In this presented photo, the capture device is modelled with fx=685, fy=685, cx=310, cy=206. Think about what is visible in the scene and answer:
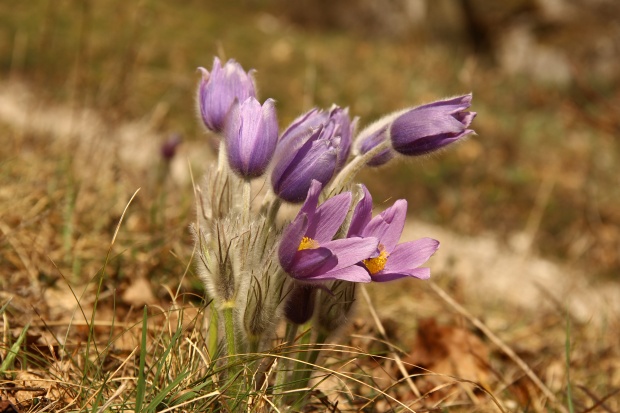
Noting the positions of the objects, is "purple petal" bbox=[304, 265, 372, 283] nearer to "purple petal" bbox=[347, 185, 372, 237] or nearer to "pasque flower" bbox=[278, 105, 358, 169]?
"purple petal" bbox=[347, 185, 372, 237]

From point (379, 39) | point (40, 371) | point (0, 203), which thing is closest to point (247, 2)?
point (379, 39)

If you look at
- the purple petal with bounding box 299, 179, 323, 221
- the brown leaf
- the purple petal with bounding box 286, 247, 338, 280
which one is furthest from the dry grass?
the purple petal with bounding box 299, 179, 323, 221

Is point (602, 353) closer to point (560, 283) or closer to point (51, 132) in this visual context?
point (560, 283)

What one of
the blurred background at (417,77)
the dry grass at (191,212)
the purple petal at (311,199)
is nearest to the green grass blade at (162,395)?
the dry grass at (191,212)

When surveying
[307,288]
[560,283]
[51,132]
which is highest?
[307,288]

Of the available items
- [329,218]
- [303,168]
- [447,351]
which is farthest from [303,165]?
[447,351]

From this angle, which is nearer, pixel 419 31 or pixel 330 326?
pixel 330 326

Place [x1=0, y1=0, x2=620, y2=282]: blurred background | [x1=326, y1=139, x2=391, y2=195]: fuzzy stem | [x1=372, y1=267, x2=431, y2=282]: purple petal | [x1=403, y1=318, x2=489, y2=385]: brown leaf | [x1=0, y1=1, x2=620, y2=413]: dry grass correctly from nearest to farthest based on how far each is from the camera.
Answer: [x1=372, y1=267, x2=431, y2=282]: purple petal → [x1=326, y1=139, x2=391, y2=195]: fuzzy stem → [x1=0, y1=1, x2=620, y2=413]: dry grass → [x1=403, y1=318, x2=489, y2=385]: brown leaf → [x1=0, y1=0, x2=620, y2=282]: blurred background
